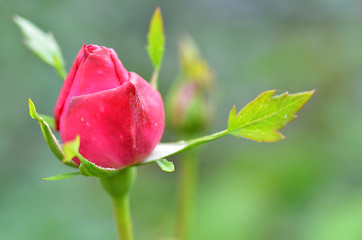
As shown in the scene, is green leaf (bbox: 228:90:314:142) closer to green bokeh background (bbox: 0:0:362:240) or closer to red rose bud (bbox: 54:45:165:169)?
red rose bud (bbox: 54:45:165:169)

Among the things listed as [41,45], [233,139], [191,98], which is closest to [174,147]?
[41,45]

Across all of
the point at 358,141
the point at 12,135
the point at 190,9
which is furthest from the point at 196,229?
the point at 190,9

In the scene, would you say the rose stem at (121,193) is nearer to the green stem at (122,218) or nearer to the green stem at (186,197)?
the green stem at (122,218)

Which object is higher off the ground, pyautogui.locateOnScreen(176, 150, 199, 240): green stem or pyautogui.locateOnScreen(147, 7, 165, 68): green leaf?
pyautogui.locateOnScreen(147, 7, 165, 68): green leaf

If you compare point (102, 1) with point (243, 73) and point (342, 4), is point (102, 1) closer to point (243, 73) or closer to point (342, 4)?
point (243, 73)

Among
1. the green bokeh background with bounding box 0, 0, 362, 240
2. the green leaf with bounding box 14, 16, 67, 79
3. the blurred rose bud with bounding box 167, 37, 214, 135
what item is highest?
the green leaf with bounding box 14, 16, 67, 79

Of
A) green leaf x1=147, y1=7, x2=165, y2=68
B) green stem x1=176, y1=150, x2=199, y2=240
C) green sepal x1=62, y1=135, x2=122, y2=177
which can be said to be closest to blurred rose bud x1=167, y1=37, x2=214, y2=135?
green stem x1=176, y1=150, x2=199, y2=240
